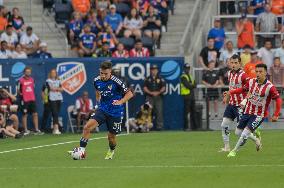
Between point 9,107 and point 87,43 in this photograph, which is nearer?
point 9,107

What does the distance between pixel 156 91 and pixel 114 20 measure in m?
3.65

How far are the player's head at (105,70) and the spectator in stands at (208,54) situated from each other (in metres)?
13.3

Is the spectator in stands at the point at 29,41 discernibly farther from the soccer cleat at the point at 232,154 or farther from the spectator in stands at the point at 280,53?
the soccer cleat at the point at 232,154

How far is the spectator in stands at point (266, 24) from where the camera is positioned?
33.8 metres

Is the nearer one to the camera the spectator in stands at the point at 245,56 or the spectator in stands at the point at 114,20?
the spectator in stands at the point at 245,56

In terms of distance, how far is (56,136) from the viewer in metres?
29.7

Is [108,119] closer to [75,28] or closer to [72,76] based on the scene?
[72,76]

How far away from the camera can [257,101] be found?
1986 cm

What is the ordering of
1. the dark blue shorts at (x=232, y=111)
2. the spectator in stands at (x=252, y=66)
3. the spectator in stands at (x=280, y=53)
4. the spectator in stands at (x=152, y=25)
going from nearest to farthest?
1. the dark blue shorts at (x=232, y=111)
2. the spectator in stands at (x=252, y=66)
3. the spectator in stands at (x=280, y=53)
4. the spectator in stands at (x=152, y=25)

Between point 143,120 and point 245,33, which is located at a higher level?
point 245,33

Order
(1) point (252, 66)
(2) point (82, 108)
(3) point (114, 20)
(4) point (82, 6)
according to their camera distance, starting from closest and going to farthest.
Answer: (1) point (252, 66) → (2) point (82, 108) → (3) point (114, 20) → (4) point (82, 6)

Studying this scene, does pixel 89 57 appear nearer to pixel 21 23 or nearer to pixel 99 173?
A: pixel 21 23

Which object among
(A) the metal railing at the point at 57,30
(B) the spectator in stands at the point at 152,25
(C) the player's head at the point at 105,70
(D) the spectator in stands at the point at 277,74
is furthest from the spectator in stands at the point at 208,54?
(C) the player's head at the point at 105,70

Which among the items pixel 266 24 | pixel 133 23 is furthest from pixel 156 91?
pixel 266 24
